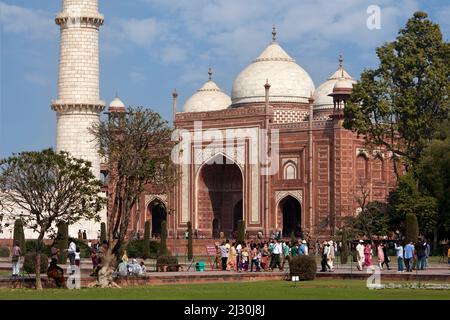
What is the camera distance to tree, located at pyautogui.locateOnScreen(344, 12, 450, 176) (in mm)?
36000

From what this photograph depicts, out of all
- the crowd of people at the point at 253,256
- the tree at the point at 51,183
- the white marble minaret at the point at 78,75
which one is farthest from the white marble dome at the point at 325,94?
the tree at the point at 51,183

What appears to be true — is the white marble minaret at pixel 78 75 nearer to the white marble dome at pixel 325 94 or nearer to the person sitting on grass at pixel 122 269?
the white marble dome at pixel 325 94

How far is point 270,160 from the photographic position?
47625mm

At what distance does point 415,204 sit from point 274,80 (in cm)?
1576

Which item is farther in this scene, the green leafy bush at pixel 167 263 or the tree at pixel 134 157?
the green leafy bush at pixel 167 263

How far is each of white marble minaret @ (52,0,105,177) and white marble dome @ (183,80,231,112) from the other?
1180 centimetres

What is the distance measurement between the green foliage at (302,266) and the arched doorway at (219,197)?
27.2 m

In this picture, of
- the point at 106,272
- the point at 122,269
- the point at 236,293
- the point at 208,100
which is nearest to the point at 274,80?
the point at 208,100

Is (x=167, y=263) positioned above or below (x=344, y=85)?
below

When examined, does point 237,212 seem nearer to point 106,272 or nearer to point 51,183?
point 51,183

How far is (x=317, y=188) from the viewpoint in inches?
1811

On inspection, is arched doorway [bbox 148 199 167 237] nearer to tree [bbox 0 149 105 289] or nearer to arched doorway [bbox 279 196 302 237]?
arched doorway [bbox 279 196 302 237]

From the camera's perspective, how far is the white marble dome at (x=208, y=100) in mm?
53125
